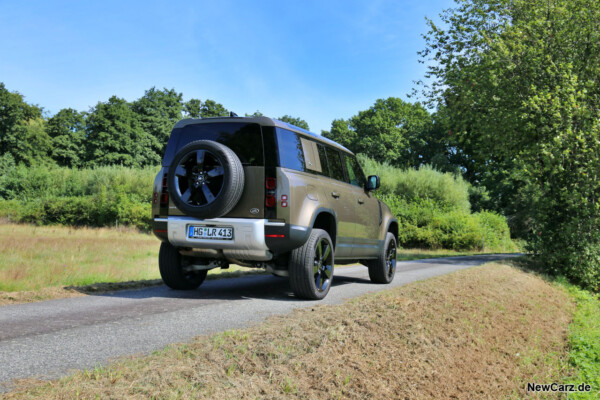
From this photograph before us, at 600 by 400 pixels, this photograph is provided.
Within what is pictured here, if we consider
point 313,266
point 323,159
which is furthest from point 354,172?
point 313,266

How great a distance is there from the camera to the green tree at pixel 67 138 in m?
59.2

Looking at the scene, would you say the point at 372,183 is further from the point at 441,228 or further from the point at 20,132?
the point at 20,132

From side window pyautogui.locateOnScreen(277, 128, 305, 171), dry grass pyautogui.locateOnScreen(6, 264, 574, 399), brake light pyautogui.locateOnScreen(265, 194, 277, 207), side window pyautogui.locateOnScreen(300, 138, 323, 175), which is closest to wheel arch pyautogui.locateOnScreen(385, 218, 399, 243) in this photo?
dry grass pyautogui.locateOnScreen(6, 264, 574, 399)

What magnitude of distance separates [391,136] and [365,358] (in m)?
59.5

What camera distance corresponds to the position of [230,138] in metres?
6.07

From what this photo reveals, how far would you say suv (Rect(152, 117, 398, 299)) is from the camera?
5715 millimetres

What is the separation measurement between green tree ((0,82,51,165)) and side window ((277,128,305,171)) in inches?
2242

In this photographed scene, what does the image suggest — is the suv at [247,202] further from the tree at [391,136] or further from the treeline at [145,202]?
the tree at [391,136]

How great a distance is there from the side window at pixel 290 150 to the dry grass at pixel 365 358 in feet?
6.32

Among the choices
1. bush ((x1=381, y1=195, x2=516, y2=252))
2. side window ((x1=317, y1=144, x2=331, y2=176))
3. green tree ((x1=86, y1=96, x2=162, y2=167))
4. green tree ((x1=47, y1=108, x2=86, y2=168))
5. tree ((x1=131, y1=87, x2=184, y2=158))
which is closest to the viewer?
side window ((x1=317, y1=144, x2=331, y2=176))

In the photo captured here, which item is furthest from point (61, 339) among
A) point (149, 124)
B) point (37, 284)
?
point (149, 124)

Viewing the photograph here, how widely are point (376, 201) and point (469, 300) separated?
2.71 meters

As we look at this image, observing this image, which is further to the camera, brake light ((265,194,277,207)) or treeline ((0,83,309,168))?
treeline ((0,83,309,168))

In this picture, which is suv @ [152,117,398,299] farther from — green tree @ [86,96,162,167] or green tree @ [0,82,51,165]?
green tree @ [0,82,51,165]
